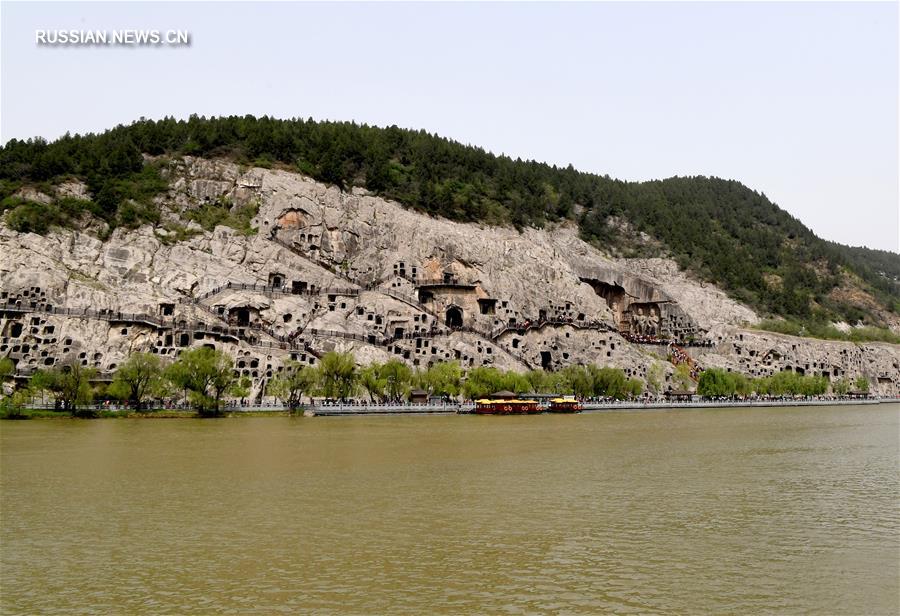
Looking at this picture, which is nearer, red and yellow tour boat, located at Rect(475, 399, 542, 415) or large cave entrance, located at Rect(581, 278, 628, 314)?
red and yellow tour boat, located at Rect(475, 399, 542, 415)

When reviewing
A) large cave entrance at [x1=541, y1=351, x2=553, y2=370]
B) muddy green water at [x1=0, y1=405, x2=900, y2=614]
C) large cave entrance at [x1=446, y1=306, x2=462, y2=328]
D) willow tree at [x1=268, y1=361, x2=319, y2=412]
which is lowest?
muddy green water at [x1=0, y1=405, x2=900, y2=614]

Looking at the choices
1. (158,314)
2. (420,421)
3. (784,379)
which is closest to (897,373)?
(784,379)

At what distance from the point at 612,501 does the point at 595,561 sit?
9.25 m

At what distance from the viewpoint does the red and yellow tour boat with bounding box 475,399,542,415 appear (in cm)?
8612

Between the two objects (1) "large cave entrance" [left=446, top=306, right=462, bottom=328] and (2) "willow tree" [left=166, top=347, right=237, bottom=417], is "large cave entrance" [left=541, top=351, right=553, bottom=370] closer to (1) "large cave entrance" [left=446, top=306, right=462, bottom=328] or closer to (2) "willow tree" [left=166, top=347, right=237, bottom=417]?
(1) "large cave entrance" [left=446, top=306, right=462, bottom=328]

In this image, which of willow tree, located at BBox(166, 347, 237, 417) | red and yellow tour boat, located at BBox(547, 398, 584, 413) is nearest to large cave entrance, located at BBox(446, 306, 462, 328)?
red and yellow tour boat, located at BBox(547, 398, 584, 413)

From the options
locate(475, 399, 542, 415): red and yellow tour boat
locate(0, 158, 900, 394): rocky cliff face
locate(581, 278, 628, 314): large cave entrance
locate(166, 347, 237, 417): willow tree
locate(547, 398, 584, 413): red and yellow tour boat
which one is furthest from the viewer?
locate(581, 278, 628, 314): large cave entrance

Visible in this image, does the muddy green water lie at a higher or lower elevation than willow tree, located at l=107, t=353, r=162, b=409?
lower

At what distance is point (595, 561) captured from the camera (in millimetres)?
22188

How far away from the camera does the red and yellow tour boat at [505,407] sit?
283ft

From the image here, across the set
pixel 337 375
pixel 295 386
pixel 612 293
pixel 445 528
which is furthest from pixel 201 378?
pixel 612 293

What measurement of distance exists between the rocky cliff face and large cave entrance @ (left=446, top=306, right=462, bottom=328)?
40 cm

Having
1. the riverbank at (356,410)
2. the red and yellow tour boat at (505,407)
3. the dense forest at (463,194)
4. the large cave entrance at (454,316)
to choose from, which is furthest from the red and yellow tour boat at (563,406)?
the dense forest at (463,194)

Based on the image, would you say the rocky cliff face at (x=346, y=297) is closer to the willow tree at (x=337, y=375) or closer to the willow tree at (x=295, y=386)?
the willow tree at (x=295, y=386)
